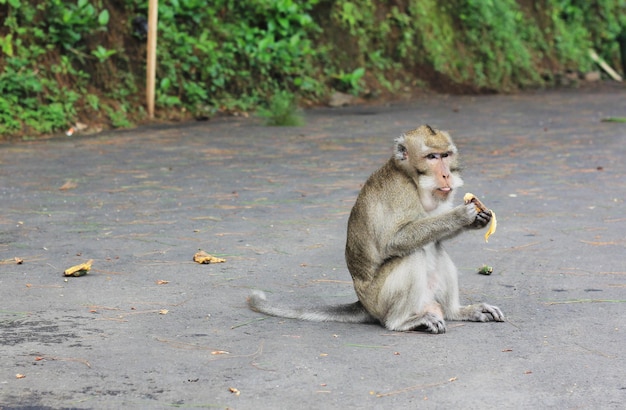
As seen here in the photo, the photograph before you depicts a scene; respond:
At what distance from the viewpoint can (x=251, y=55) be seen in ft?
58.5

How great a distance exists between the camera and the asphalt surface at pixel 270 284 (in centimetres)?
449

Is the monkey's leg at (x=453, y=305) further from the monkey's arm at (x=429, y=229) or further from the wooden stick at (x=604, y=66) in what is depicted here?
the wooden stick at (x=604, y=66)

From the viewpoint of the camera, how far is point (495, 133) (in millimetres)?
14828

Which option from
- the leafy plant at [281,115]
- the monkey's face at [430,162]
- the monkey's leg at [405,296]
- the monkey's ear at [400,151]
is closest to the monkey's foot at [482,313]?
the monkey's leg at [405,296]

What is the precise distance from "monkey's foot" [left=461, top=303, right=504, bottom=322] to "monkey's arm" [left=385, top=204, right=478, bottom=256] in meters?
0.48

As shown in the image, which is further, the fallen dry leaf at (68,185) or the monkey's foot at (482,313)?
the fallen dry leaf at (68,185)

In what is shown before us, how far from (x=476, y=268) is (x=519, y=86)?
16.4 metres

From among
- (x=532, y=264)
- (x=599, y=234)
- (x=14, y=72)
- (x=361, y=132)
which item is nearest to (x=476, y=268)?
(x=532, y=264)

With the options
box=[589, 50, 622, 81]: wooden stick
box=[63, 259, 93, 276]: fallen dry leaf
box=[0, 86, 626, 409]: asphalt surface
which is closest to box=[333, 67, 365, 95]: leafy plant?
box=[0, 86, 626, 409]: asphalt surface

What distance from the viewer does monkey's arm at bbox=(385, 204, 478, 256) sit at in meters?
5.37

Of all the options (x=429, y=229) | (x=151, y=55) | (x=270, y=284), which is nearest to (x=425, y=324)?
(x=429, y=229)

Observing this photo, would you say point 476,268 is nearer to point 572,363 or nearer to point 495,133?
point 572,363

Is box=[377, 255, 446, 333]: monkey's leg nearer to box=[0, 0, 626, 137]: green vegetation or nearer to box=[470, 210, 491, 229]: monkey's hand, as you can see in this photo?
box=[470, 210, 491, 229]: monkey's hand

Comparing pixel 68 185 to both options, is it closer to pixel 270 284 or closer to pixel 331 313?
pixel 270 284
